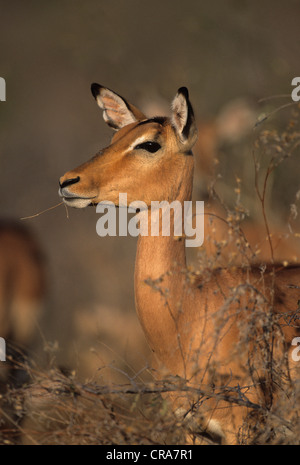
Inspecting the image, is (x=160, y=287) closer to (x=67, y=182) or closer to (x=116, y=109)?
(x=67, y=182)

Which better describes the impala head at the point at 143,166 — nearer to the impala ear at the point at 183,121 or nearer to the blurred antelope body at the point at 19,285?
the impala ear at the point at 183,121

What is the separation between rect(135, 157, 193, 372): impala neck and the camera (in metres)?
3.90

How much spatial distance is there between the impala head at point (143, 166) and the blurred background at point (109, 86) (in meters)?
3.72

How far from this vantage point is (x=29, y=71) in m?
10.4

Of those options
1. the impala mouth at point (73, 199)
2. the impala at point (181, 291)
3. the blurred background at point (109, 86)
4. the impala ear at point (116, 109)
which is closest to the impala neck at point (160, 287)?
the impala at point (181, 291)

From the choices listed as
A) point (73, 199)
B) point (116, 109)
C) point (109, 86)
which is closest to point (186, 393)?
point (73, 199)

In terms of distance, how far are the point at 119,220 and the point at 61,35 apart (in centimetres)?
447

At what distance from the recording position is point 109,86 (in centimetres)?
1010

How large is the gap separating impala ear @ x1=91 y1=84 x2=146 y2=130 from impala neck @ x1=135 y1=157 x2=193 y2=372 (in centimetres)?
90

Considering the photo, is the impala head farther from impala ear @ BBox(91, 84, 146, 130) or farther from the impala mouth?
impala ear @ BBox(91, 84, 146, 130)

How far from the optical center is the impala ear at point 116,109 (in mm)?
4621

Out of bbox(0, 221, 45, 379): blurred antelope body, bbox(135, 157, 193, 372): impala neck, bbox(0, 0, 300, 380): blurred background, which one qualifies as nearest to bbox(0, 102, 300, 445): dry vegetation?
bbox(135, 157, 193, 372): impala neck

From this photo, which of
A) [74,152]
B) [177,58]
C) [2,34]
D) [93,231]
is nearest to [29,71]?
[2,34]

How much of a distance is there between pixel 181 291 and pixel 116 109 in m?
1.54
